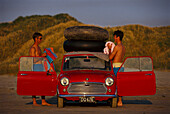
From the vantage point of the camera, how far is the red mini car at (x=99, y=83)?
1059 cm

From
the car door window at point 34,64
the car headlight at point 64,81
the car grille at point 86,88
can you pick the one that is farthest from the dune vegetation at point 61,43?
the car grille at point 86,88

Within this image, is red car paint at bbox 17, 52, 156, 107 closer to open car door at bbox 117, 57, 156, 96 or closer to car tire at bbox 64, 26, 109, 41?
open car door at bbox 117, 57, 156, 96

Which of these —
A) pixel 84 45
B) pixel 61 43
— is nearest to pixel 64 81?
pixel 84 45

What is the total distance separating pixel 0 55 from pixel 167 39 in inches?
1057

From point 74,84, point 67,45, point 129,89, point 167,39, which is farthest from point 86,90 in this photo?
point 167,39

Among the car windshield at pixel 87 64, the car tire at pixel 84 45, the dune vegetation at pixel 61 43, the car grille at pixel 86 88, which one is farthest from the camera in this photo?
the dune vegetation at pixel 61 43

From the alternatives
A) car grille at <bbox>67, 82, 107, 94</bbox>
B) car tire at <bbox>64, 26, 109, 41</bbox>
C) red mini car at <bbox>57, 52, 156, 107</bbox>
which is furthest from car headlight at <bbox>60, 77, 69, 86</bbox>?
car tire at <bbox>64, 26, 109, 41</bbox>

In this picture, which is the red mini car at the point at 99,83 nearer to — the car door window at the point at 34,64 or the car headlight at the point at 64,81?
the car headlight at the point at 64,81

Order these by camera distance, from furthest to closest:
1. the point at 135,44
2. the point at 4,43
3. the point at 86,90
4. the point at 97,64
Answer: the point at 4,43 → the point at 135,44 → the point at 97,64 → the point at 86,90

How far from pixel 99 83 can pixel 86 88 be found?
0.41 metres

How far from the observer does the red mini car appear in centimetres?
1059

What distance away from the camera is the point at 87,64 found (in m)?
11.9

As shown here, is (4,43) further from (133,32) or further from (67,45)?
(67,45)

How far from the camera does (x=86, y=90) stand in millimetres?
10562
